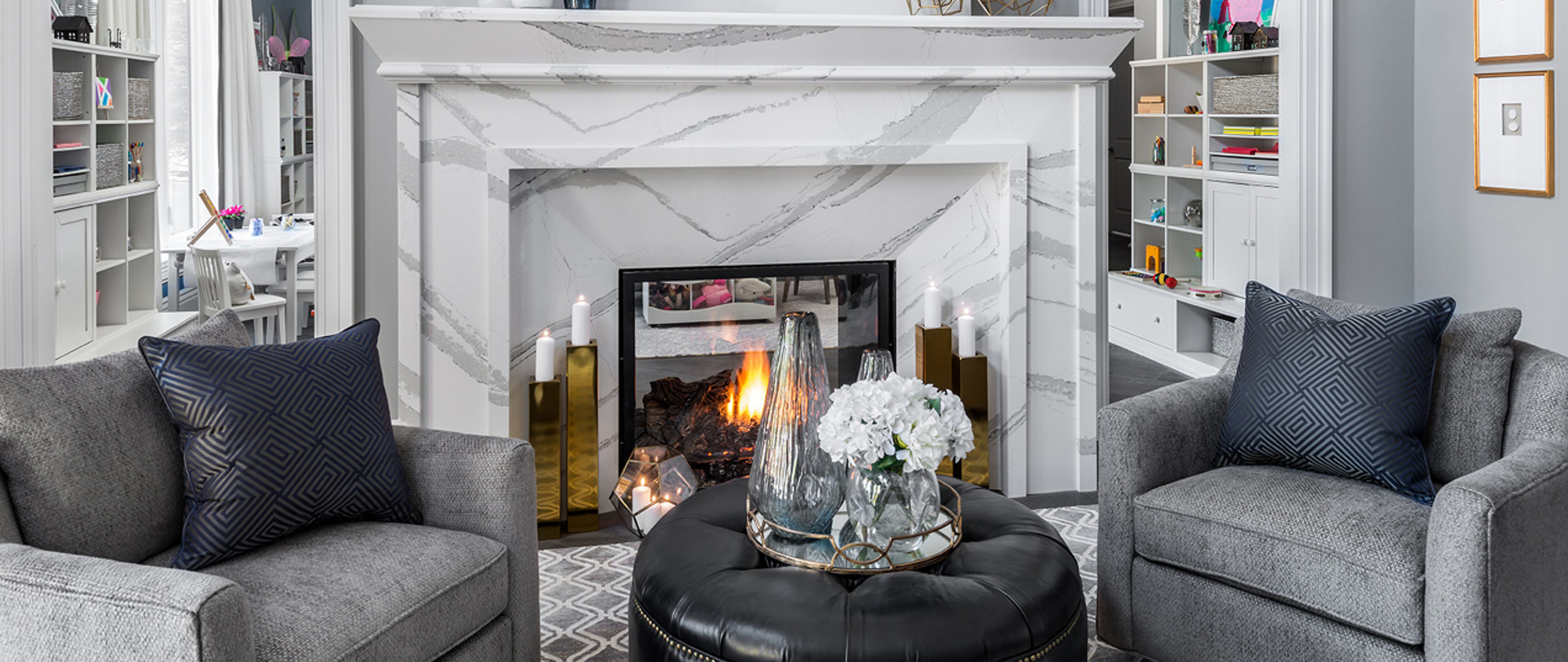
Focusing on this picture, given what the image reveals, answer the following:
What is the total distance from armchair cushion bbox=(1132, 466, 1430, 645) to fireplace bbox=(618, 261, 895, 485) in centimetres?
142

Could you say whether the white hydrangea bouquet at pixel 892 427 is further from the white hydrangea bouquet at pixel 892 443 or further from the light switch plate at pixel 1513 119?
the light switch plate at pixel 1513 119

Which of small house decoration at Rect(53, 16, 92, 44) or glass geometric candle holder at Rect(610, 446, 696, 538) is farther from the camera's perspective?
small house decoration at Rect(53, 16, 92, 44)

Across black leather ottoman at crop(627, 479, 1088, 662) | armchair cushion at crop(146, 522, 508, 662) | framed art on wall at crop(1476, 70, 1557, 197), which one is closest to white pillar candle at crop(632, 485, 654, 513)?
armchair cushion at crop(146, 522, 508, 662)

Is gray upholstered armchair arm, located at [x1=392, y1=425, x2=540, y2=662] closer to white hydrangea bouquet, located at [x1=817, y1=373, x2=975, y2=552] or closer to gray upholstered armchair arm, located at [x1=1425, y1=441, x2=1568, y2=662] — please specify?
white hydrangea bouquet, located at [x1=817, y1=373, x2=975, y2=552]

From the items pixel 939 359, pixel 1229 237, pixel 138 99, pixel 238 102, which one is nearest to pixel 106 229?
pixel 138 99

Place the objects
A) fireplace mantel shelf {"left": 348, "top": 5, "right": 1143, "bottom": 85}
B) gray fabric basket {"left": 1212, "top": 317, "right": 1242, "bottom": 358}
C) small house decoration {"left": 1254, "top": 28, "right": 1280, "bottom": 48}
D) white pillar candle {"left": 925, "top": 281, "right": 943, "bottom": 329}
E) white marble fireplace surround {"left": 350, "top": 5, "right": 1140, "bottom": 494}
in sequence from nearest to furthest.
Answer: fireplace mantel shelf {"left": 348, "top": 5, "right": 1143, "bottom": 85} → white marble fireplace surround {"left": 350, "top": 5, "right": 1140, "bottom": 494} → white pillar candle {"left": 925, "top": 281, "right": 943, "bottom": 329} → small house decoration {"left": 1254, "top": 28, "right": 1280, "bottom": 48} → gray fabric basket {"left": 1212, "top": 317, "right": 1242, "bottom": 358}

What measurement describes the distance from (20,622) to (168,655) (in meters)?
0.26

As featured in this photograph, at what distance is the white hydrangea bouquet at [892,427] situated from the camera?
65.0 inches

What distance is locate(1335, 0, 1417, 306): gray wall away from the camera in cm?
356

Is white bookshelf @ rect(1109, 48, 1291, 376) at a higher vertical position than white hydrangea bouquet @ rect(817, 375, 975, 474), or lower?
higher

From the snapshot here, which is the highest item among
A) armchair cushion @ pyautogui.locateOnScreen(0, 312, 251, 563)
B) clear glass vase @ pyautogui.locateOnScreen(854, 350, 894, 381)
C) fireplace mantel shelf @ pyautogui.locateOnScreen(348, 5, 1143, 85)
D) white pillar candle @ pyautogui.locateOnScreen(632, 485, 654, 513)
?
fireplace mantel shelf @ pyautogui.locateOnScreen(348, 5, 1143, 85)

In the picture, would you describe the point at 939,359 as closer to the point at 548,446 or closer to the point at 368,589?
the point at 548,446

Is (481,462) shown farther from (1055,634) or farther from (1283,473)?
(1283,473)

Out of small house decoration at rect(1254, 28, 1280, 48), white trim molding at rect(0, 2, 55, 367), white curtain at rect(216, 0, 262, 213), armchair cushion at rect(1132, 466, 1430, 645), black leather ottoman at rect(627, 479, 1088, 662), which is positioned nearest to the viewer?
black leather ottoman at rect(627, 479, 1088, 662)
